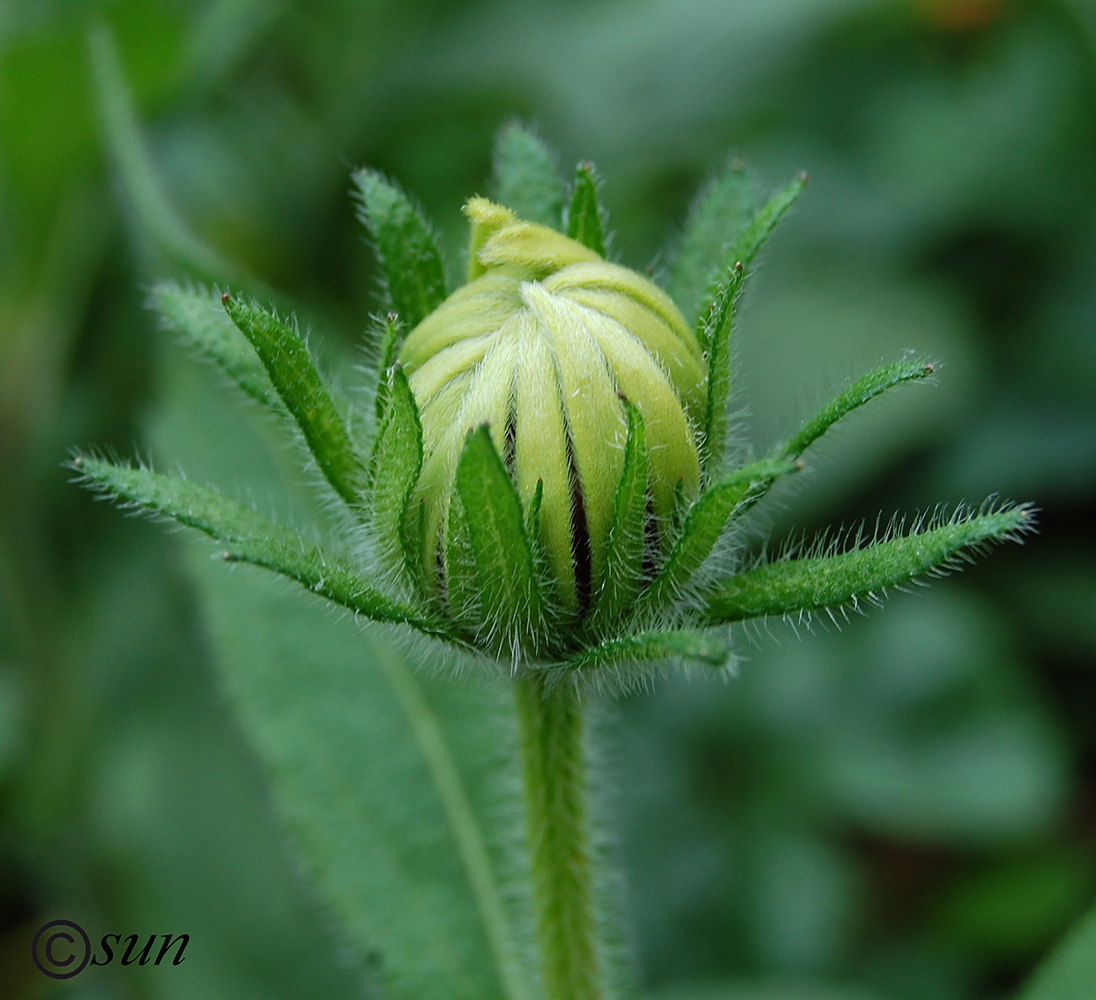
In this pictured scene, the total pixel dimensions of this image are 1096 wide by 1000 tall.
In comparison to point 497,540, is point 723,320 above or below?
above

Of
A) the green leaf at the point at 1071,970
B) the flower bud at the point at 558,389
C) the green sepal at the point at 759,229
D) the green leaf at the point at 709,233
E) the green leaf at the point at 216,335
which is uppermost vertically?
the green leaf at the point at 709,233

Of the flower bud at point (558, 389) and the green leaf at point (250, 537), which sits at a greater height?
the flower bud at point (558, 389)

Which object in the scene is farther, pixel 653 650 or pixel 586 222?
pixel 586 222

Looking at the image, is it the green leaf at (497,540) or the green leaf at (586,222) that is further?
the green leaf at (586,222)

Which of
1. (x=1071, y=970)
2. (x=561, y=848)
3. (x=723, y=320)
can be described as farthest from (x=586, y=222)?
(x=1071, y=970)

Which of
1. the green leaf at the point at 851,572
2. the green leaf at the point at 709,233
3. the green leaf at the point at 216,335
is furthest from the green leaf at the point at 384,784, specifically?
the green leaf at the point at 709,233

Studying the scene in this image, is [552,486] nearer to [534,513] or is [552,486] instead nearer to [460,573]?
[534,513]

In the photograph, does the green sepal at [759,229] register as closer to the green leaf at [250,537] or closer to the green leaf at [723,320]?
the green leaf at [723,320]
